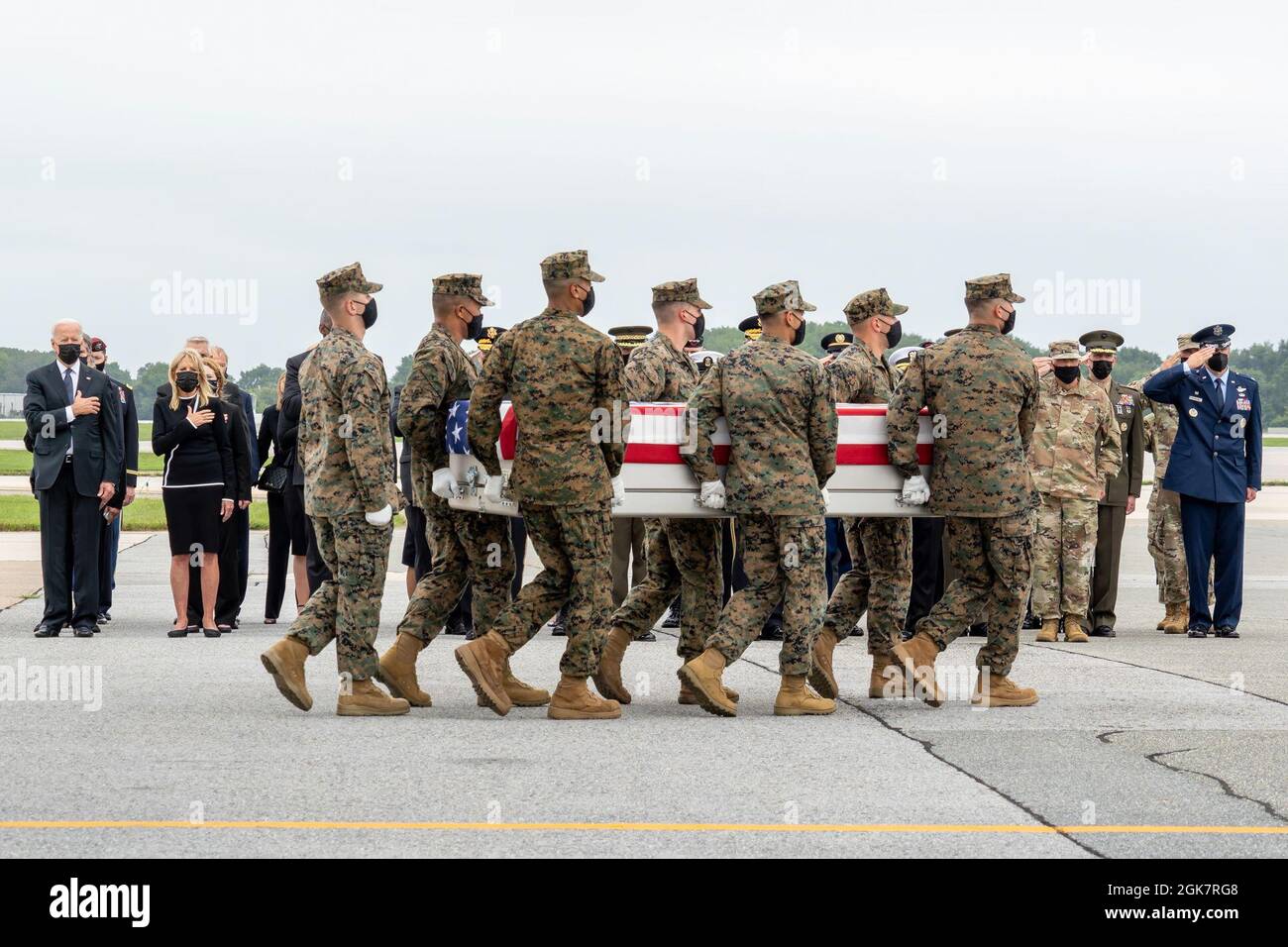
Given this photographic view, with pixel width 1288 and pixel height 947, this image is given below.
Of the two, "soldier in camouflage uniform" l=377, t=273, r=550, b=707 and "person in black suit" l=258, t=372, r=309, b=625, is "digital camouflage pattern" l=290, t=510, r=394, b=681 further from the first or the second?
"person in black suit" l=258, t=372, r=309, b=625

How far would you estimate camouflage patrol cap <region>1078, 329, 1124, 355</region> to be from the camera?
1326 cm

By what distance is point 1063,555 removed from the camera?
12.9 metres

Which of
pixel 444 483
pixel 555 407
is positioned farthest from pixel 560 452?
pixel 444 483

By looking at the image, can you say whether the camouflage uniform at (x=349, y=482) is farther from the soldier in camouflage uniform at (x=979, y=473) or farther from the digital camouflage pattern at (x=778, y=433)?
the soldier in camouflage uniform at (x=979, y=473)

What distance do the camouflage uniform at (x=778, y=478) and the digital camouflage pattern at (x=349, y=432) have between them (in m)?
1.53

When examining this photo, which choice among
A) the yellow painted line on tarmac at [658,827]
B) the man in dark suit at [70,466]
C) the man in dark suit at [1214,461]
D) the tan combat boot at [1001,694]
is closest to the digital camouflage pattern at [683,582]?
the tan combat boot at [1001,694]

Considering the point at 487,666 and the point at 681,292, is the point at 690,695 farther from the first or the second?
the point at 681,292

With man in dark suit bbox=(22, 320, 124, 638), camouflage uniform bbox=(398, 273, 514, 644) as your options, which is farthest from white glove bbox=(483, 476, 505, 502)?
man in dark suit bbox=(22, 320, 124, 638)

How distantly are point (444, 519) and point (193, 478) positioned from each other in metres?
4.19

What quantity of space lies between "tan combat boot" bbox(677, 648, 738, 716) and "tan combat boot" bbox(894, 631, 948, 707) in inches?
40.4

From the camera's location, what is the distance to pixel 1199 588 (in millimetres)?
12922
